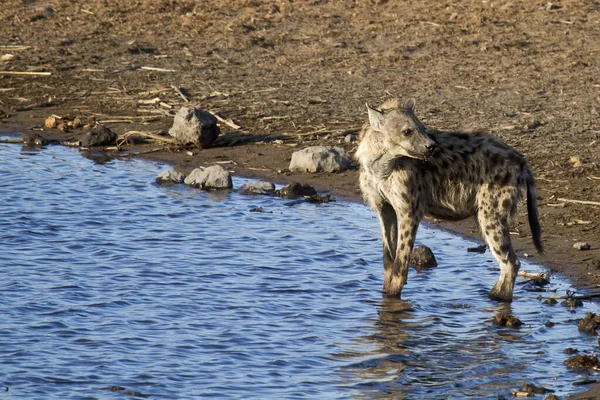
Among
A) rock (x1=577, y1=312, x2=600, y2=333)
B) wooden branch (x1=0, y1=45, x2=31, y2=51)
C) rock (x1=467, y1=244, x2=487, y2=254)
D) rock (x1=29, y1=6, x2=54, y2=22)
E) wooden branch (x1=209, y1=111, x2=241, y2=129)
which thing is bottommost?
rock (x1=577, y1=312, x2=600, y2=333)

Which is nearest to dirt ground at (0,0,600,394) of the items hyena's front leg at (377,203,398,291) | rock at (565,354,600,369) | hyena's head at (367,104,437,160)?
hyena's front leg at (377,203,398,291)

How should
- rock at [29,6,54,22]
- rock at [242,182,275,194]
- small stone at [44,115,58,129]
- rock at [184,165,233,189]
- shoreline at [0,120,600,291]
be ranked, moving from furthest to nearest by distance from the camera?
rock at [29,6,54,22]
small stone at [44,115,58,129]
rock at [184,165,233,189]
rock at [242,182,275,194]
shoreline at [0,120,600,291]

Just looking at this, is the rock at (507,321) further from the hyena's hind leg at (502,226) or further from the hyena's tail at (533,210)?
the hyena's tail at (533,210)

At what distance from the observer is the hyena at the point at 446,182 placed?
24.2 ft

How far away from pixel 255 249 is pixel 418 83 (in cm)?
458

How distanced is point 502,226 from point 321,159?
11.2 ft

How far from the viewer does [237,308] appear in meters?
7.34

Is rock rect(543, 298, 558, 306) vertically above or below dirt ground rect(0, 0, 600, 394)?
below

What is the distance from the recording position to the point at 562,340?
6.65 m

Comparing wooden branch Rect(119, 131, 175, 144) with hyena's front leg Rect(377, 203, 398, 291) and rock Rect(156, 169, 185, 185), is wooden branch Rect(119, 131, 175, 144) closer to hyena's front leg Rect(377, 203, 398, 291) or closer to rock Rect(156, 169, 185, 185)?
rock Rect(156, 169, 185, 185)

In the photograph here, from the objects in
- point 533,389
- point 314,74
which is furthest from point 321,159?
point 533,389

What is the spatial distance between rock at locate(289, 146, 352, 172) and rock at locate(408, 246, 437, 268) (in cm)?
240

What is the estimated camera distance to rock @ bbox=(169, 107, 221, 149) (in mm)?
11109

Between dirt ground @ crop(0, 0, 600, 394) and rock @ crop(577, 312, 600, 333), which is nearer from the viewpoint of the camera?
rock @ crop(577, 312, 600, 333)
